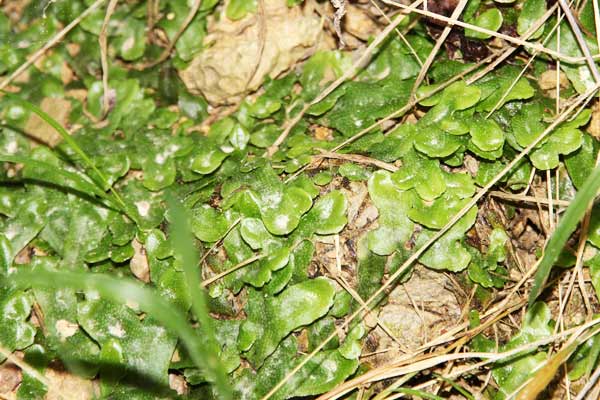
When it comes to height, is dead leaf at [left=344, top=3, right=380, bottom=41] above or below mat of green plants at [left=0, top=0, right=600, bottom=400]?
above

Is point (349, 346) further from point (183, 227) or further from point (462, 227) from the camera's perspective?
point (183, 227)

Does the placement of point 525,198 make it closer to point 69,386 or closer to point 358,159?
point 358,159

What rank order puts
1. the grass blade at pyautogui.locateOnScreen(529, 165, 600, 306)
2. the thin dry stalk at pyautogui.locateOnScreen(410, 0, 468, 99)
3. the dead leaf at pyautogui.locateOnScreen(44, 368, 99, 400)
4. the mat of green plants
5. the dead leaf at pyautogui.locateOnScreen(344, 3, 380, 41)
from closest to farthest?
the grass blade at pyautogui.locateOnScreen(529, 165, 600, 306), the mat of green plants, the dead leaf at pyautogui.locateOnScreen(44, 368, 99, 400), the thin dry stalk at pyautogui.locateOnScreen(410, 0, 468, 99), the dead leaf at pyautogui.locateOnScreen(344, 3, 380, 41)

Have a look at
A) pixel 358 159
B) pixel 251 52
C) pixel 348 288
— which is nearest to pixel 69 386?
pixel 348 288

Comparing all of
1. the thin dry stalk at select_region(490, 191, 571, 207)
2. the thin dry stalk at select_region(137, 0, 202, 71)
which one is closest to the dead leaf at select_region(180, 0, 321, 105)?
the thin dry stalk at select_region(137, 0, 202, 71)

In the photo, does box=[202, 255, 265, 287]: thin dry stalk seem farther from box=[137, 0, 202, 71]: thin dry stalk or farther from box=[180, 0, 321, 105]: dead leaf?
box=[137, 0, 202, 71]: thin dry stalk

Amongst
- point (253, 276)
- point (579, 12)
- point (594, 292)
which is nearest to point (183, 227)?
point (253, 276)

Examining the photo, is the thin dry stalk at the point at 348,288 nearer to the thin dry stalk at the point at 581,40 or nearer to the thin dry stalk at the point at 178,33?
the thin dry stalk at the point at 581,40
